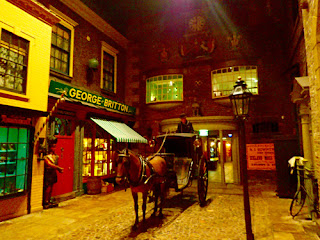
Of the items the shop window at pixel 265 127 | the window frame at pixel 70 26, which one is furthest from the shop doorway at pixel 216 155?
the window frame at pixel 70 26

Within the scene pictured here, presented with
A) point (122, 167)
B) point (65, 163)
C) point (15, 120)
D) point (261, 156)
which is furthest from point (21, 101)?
point (261, 156)

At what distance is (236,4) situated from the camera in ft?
42.1

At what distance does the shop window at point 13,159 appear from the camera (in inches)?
262

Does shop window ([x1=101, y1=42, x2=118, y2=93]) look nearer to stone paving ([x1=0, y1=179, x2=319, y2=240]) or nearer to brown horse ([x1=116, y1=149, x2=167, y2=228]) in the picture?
stone paving ([x1=0, y1=179, x2=319, y2=240])

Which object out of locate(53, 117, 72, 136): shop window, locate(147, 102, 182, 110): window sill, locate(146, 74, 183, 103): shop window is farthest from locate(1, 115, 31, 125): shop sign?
locate(146, 74, 183, 103): shop window

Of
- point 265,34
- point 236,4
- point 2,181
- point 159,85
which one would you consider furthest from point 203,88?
point 2,181

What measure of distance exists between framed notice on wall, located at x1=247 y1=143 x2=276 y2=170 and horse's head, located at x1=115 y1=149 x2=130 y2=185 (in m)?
7.91

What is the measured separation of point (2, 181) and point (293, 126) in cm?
1220

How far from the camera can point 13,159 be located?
6930 millimetres

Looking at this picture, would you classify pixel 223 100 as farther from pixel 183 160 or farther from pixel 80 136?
pixel 80 136

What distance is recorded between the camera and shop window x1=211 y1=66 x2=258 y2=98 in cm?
1223

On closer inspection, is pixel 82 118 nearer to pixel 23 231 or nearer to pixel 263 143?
pixel 23 231

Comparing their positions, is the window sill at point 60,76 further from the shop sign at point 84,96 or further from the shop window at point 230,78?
the shop window at point 230,78

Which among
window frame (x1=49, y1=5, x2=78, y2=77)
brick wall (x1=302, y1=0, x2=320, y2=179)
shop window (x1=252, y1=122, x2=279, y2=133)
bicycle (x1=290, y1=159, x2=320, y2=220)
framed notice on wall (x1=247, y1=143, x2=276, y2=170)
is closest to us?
brick wall (x1=302, y1=0, x2=320, y2=179)
